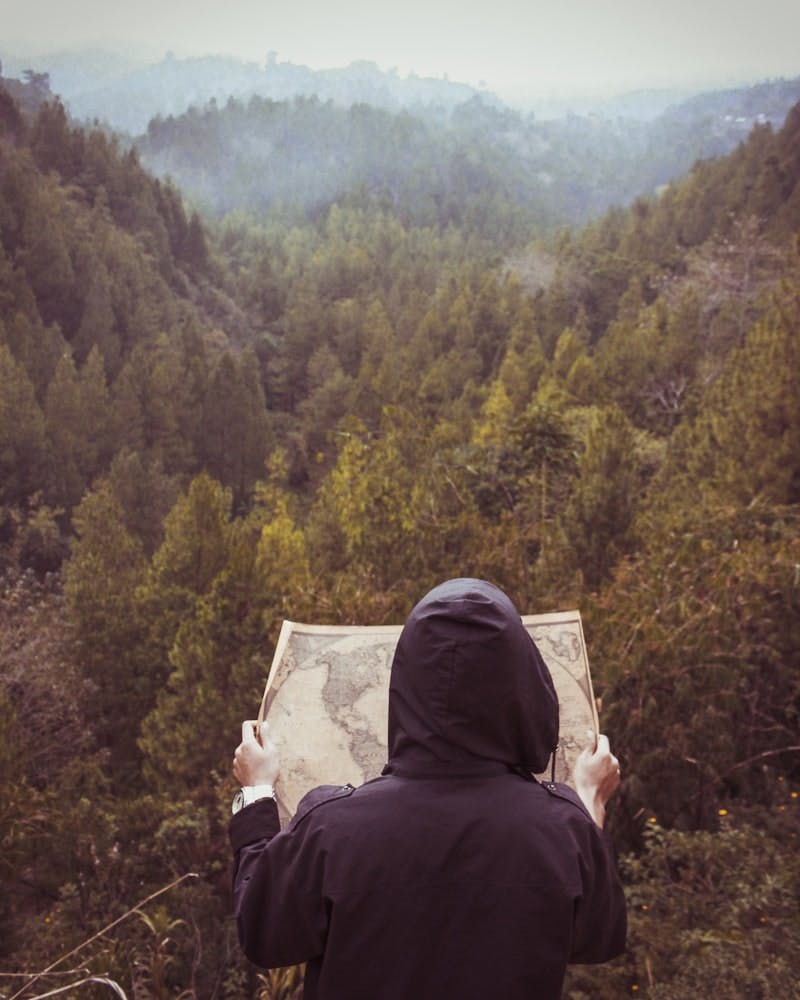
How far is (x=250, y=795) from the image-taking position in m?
1.63

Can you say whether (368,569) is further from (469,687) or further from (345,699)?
(469,687)

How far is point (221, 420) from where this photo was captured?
23922mm

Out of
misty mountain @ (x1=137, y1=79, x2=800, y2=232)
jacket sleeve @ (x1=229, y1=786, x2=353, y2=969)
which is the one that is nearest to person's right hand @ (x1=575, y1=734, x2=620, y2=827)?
jacket sleeve @ (x1=229, y1=786, x2=353, y2=969)

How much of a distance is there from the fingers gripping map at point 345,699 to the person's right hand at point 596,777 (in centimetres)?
12

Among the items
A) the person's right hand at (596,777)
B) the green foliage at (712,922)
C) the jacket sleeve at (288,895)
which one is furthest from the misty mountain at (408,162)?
the jacket sleeve at (288,895)

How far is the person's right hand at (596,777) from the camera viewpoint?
5.61 feet

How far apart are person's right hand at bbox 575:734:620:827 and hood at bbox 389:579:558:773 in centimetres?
36

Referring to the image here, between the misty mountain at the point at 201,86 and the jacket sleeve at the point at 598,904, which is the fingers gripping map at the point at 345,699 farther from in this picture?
the misty mountain at the point at 201,86

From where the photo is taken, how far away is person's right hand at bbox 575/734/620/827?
67.3 inches

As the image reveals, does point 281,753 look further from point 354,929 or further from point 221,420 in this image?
point 221,420

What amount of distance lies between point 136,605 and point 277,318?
3608cm

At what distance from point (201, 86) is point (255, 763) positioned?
104393 mm

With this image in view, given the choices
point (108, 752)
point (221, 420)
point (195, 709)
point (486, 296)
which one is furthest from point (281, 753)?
point (486, 296)

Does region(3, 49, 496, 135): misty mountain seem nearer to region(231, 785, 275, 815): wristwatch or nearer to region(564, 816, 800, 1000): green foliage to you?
region(564, 816, 800, 1000): green foliage
